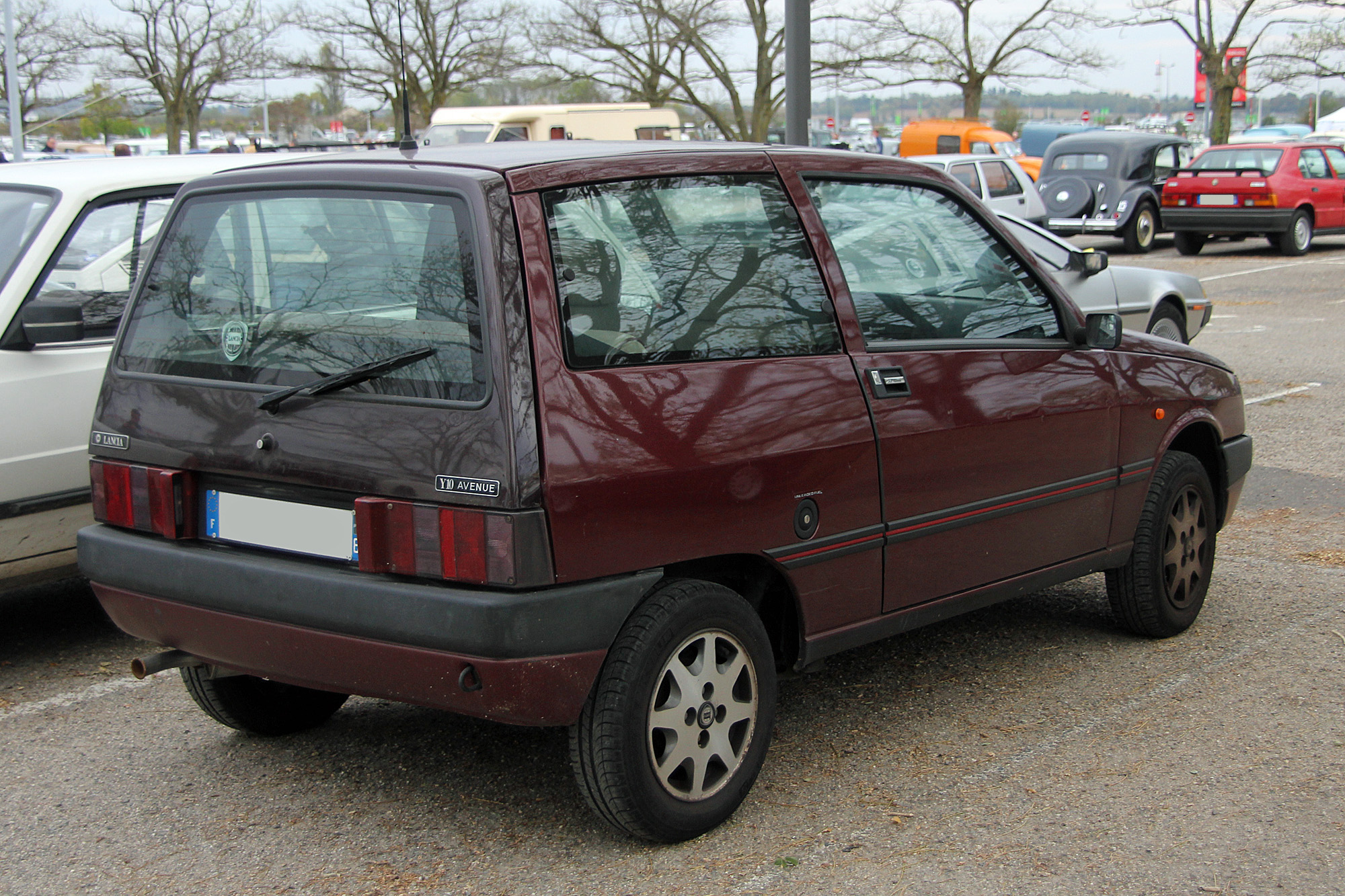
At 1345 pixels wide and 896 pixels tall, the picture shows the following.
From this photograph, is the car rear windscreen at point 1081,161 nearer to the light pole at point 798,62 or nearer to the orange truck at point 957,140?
the orange truck at point 957,140

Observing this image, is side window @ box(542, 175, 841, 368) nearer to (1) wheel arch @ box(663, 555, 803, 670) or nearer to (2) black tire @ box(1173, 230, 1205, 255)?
(1) wheel arch @ box(663, 555, 803, 670)

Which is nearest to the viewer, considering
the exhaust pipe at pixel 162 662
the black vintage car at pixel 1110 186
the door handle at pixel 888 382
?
the exhaust pipe at pixel 162 662

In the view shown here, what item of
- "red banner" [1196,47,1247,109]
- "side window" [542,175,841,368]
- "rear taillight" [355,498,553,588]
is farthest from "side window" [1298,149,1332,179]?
"rear taillight" [355,498,553,588]

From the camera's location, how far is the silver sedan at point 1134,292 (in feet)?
29.3

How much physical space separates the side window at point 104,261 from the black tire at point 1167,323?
6.89 meters

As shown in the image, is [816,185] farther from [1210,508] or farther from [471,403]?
[1210,508]

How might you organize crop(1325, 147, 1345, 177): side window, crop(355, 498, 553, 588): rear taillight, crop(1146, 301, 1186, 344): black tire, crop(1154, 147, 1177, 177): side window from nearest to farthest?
crop(355, 498, 553, 588): rear taillight → crop(1146, 301, 1186, 344): black tire → crop(1325, 147, 1345, 177): side window → crop(1154, 147, 1177, 177): side window

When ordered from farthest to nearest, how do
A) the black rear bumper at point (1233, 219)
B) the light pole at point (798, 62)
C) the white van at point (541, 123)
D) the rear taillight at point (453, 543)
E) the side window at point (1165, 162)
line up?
the white van at point (541, 123), the side window at point (1165, 162), the black rear bumper at point (1233, 219), the light pole at point (798, 62), the rear taillight at point (453, 543)

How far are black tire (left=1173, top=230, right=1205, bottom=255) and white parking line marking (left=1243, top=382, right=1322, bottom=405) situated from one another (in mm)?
12786

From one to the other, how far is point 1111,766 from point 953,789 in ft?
1.57

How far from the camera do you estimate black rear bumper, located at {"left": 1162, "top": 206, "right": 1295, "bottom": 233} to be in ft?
70.0

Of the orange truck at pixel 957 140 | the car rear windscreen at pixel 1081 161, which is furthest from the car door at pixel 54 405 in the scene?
the orange truck at pixel 957 140

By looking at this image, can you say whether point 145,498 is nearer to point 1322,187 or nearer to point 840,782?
point 840,782

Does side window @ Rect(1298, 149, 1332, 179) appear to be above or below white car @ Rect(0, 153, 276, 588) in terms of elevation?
above
